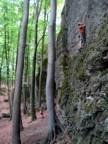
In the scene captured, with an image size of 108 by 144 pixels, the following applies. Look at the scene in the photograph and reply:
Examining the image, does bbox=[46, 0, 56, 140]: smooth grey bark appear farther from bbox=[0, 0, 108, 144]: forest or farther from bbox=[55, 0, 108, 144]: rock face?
bbox=[55, 0, 108, 144]: rock face

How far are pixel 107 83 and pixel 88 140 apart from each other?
1576 mm

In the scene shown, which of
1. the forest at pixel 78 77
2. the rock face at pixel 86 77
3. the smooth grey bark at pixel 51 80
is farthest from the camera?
the smooth grey bark at pixel 51 80

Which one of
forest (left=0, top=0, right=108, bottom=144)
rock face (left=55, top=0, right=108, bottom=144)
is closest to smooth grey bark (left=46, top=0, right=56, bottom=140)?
forest (left=0, top=0, right=108, bottom=144)

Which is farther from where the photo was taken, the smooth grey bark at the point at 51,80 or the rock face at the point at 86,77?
the smooth grey bark at the point at 51,80

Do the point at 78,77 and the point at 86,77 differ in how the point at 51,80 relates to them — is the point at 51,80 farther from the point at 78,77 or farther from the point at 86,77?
the point at 86,77

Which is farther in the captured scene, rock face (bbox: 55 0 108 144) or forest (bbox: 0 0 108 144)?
forest (bbox: 0 0 108 144)

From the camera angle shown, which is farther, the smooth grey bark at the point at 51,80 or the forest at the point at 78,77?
the smooth grey bark at the point at 51,80

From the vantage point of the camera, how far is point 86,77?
685cm

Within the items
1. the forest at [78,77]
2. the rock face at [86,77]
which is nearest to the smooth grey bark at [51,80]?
the forest at [78,77]

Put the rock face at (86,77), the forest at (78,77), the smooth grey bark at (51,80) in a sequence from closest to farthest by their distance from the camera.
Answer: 1. the rock face at (86,77)
2. the forest at (78,77)
3. the smooth grey bark at (51,80)

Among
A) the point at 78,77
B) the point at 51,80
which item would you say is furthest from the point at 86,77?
the point at 51,80

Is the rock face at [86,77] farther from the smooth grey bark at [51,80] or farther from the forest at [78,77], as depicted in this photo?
the smooth grey bark at [51,80]

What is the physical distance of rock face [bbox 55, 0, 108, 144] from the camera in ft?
19.1

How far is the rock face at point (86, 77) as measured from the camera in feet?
19.1
